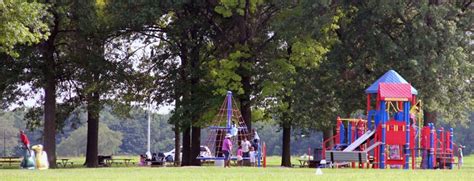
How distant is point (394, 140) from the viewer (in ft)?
122

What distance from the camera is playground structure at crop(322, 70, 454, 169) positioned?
37.0 meters

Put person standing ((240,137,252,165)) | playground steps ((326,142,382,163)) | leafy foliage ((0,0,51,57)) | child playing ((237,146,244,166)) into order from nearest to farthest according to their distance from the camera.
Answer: leafy foliage ((0,0,51,57))
playground steps ((326,142,382,163))
child playing ((237,146,244,166))
person standing ((240,137,252,165))

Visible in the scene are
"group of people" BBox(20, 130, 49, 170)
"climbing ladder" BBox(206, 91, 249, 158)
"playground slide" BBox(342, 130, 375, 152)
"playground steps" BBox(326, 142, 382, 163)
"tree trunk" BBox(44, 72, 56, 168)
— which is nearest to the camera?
"group of people" BBox(20, 130, 49, 170)

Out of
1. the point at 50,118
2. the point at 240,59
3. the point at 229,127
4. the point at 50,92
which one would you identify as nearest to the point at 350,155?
the point at 229,127

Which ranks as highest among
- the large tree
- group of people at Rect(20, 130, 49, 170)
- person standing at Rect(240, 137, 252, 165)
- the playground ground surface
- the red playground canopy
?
the large tree

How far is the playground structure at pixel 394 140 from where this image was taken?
3700cm

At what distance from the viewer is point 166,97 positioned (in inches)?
2060

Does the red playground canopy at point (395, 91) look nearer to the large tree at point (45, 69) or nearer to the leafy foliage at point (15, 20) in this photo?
the leafy foliage at point (15, 20)

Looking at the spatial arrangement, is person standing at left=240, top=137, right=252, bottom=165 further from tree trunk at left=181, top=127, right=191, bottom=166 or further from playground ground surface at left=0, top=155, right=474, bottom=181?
playground ground surface at left=0, top=155, right=474, bottom=181

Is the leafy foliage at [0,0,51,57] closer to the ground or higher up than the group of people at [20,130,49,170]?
higher up

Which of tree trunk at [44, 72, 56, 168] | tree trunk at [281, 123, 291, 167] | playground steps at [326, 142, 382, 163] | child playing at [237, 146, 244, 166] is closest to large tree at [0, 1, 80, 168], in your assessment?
tree trunk at [44, 72, 56, 168]

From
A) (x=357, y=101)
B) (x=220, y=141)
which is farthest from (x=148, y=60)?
(x=357, y=101)

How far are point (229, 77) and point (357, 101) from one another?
279 inches

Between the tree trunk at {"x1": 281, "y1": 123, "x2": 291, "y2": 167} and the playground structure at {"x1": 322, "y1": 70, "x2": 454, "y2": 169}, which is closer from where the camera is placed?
the playground structure at {"x1": 322, "y1": 70, "x2": 454, "y2": 169}
